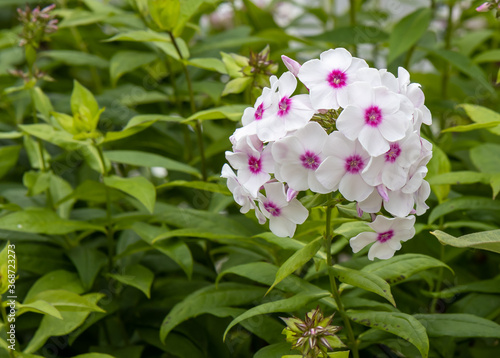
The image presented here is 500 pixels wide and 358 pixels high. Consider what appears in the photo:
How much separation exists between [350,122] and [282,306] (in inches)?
11.2

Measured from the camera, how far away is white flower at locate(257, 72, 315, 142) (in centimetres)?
76

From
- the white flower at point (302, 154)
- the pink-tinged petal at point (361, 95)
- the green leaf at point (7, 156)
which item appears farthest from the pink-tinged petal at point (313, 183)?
the green leaf at point (7, 156)

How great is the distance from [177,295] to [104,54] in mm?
806

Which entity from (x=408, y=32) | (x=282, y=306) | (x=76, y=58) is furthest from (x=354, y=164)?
(x=76, y=58)

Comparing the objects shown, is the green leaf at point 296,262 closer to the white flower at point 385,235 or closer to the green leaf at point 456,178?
the white flower at point 385,235

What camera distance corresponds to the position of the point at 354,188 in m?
0.75

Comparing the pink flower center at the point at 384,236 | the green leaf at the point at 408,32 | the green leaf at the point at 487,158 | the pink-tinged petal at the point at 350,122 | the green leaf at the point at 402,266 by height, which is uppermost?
the pink-tinged petal at the point at 350,122

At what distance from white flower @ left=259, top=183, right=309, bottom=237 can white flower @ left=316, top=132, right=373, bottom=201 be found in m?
0.07

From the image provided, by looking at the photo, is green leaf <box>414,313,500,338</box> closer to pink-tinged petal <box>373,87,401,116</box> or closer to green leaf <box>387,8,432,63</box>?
pink-tinged petal <box>373,87,401,116</box>

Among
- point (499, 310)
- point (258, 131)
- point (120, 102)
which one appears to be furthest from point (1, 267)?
point (499, 310)

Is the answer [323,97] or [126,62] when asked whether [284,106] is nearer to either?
[323,97]

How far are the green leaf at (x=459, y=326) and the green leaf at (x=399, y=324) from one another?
10 centimetres

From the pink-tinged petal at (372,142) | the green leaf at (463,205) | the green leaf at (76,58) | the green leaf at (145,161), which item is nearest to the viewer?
the pink-tinged petal at (372,142)

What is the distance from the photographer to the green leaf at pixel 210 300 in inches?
39.2
